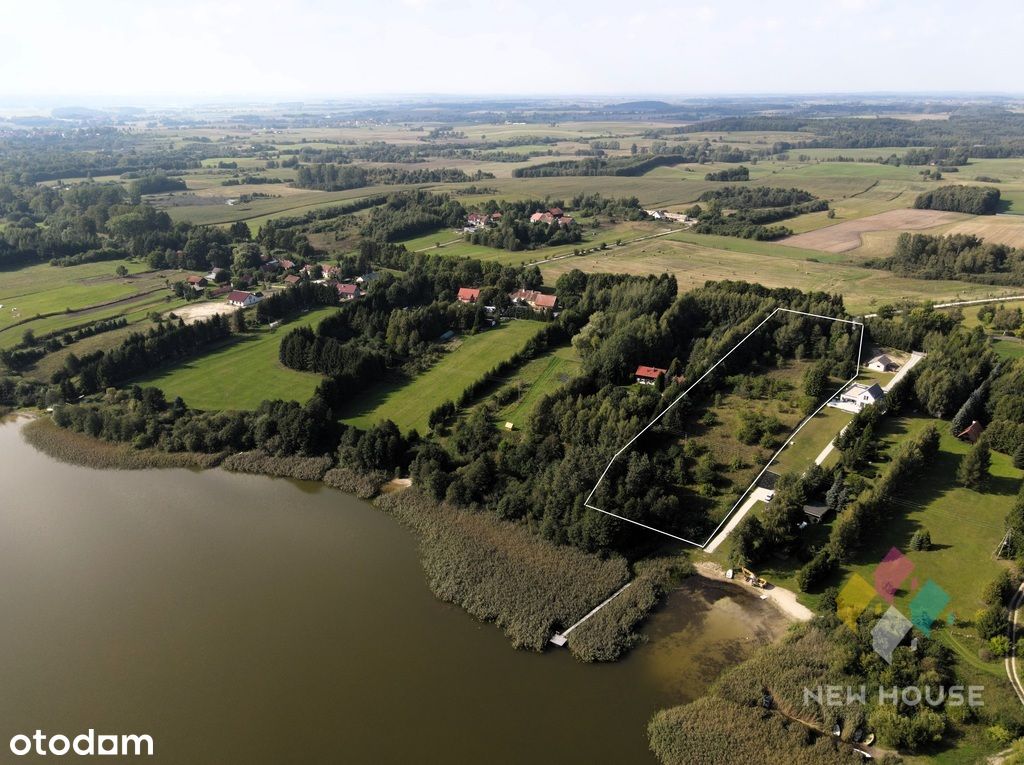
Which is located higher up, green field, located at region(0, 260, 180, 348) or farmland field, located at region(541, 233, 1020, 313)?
farmland field, located at region(541, 233, 1020, 313)

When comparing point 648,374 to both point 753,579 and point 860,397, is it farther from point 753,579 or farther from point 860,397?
point 753,579

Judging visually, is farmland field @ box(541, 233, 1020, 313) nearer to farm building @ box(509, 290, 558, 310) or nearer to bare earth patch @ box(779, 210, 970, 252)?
bare earth patch @ box(779, 210, 970, 252)

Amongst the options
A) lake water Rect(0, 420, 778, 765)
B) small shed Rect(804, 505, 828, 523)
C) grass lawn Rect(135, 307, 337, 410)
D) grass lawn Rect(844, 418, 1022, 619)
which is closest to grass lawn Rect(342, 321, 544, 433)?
grass lawn Rect(135, 307, 337, 410)

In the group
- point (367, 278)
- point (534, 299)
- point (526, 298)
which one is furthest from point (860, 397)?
point (367, 278)

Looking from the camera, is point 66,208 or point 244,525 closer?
point 244,525

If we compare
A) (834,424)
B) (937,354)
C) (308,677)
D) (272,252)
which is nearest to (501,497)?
(308,677)

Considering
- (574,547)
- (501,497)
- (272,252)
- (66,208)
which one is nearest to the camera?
(574,547)

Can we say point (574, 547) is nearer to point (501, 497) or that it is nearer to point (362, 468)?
point (501, 497)
